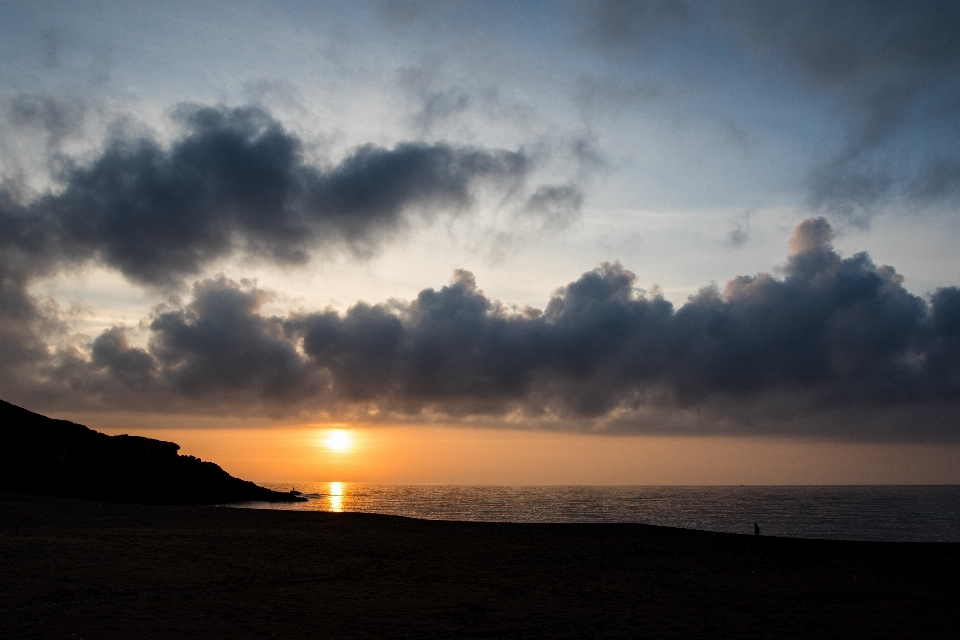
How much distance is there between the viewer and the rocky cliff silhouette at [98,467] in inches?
3125

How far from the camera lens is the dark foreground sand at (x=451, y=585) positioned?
1416 centimetres

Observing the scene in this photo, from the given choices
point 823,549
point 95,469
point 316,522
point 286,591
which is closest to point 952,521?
point 823,549

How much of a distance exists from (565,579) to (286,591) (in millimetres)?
8940

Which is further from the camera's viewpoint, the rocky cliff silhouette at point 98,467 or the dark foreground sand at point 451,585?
the rocky cliff silhouette at point 98,467

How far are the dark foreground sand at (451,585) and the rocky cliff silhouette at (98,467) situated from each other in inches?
2159

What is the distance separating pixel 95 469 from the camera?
86.5 m

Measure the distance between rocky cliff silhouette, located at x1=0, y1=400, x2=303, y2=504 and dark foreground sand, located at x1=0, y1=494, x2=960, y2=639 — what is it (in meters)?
54.8

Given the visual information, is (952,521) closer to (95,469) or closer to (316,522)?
(316,522)

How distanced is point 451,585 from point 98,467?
280 feet

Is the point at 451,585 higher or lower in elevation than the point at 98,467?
lower

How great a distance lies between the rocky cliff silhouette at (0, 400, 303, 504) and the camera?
79.4 meters

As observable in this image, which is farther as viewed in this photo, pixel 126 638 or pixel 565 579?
pixel 565 579

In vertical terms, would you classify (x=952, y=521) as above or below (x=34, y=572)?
below

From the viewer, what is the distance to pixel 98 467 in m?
87.0
